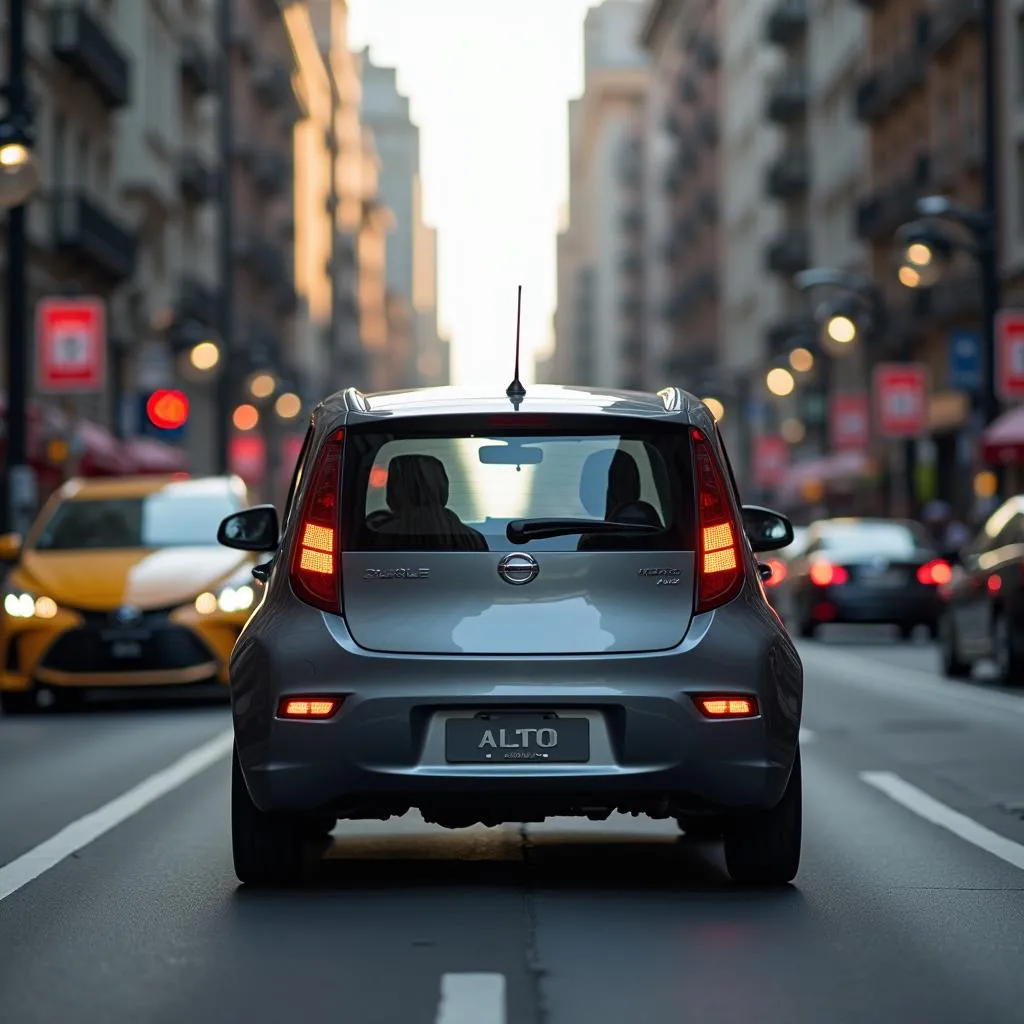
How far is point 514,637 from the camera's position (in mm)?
8125

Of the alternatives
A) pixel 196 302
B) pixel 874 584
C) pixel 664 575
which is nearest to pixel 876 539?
pixel 874 584

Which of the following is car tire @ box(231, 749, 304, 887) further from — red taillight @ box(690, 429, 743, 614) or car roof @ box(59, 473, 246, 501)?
car roof @ box(59, 473, 246, 501)

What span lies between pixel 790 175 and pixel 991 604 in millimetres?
64224

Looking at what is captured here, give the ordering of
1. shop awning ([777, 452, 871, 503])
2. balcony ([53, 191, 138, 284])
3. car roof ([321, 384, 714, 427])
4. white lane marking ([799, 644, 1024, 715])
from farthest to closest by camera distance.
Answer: shop awning ([777, 452, 871, 503]) → balcony ([53, 191, 138, 284]) → white lane marking ([799, 644, 1024, 715]) → car roof ([321, 384, 714, 427])

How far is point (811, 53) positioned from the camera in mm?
83125

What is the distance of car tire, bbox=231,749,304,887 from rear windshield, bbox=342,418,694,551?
91 cm

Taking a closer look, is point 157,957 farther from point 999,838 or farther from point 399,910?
point 999,838

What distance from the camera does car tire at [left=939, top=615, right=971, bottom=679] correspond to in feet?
77.2

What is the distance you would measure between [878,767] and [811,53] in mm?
71476

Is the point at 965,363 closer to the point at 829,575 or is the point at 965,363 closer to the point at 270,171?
the point at 829,575

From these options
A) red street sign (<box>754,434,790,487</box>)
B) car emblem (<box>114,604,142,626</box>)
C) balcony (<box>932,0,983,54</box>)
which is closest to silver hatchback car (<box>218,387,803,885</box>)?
car emblem (<box>114,604,142,626</box>)

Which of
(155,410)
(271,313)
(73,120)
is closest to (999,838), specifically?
(155,410)

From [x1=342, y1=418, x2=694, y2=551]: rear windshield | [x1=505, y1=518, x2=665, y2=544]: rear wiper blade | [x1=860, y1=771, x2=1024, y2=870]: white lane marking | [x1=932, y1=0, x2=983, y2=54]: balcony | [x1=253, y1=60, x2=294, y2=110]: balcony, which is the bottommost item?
[x1=860, y1=771, x2=1024, y2=870]: white lane marking

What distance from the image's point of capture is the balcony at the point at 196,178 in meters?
64.3
